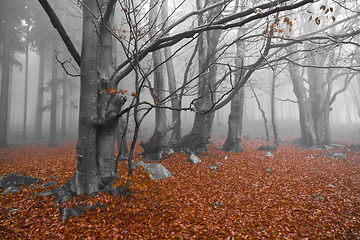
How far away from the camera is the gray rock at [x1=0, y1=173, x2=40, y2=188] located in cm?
379

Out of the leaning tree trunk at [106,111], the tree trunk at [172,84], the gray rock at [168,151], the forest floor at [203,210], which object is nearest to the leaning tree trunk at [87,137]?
the leaning tree trunk at [106,111]

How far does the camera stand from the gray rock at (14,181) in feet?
12.4

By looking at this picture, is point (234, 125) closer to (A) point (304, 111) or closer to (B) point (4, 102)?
(A) point (304, 111)

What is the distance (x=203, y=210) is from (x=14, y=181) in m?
4.09

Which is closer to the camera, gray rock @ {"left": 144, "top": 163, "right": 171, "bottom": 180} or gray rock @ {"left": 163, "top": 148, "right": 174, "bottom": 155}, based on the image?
gray rock @ {"left": 144, "top": 163, "right": 171, "bottom": 180}

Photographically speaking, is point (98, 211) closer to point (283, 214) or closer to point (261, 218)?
point (261, 218)

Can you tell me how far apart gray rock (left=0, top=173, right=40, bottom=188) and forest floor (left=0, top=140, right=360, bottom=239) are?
0.78 feet

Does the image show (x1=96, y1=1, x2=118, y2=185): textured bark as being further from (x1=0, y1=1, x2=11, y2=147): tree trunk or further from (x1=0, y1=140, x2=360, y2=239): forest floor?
(x1=0, y1=1, x2=11, y2=147): tree trunk

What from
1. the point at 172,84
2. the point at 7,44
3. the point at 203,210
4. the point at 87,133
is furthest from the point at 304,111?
the point at 7,44

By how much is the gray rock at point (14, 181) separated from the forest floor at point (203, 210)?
0.78 ft

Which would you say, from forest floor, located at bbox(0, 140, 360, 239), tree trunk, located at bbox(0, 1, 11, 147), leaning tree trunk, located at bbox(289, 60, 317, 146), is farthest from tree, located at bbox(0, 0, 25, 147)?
leaning tree trunk, located at bbox(289, 60, 317, 146)


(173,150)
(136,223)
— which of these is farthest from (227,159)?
(136,223)

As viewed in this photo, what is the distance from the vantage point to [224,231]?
2.81 m

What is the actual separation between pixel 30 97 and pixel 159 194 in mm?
48182
